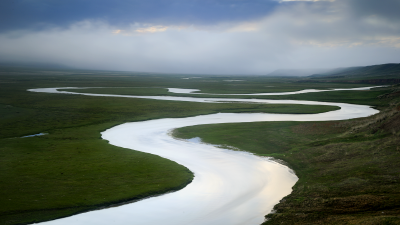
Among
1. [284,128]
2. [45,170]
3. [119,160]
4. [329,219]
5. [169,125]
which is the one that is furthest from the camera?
[169,125]

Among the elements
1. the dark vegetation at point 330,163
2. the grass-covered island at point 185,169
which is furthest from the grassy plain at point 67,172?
the dark vegetation at point 330,163

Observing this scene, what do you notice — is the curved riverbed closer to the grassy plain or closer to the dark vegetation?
the grassy plain

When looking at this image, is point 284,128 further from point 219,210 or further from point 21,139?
point 21,139

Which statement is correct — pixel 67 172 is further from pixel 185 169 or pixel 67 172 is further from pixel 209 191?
pixel 209 191

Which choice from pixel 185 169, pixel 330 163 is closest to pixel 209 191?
pixel 185 169

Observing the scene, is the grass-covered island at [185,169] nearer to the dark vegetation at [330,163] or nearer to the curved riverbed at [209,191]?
the dark vegetation at [330,163]

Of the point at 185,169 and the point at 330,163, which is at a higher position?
the point at 330,163

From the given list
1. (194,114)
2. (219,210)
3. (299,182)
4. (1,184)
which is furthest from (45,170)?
(194,114)

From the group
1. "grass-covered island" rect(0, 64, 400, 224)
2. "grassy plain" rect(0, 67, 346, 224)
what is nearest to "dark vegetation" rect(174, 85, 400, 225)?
"grass-covered island" rect(0, 64, 400, 224)

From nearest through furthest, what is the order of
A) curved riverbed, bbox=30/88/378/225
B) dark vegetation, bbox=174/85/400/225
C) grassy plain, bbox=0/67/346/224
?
dark vegetation, bbox=174/85/400/225 → curved riverbed, bbox=30/88/378/225 → grassy plain, bbox=0/67/346/224
